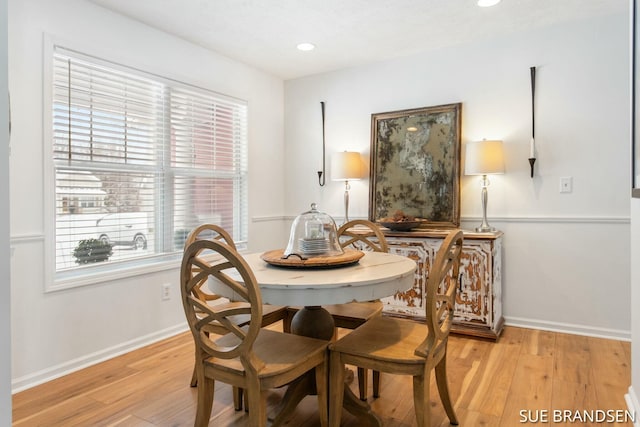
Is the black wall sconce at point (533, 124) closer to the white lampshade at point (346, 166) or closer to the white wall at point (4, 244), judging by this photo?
the white lampshade at point (346, 166)

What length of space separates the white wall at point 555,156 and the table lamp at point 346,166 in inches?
27.2

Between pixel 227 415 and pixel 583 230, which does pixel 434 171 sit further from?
pixel 227 415

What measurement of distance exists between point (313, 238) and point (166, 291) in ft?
5.55

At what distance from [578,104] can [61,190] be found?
3.64 metres

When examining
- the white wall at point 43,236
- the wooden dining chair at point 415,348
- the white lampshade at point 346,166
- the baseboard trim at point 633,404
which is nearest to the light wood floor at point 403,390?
the baseboard trim at point 633,404

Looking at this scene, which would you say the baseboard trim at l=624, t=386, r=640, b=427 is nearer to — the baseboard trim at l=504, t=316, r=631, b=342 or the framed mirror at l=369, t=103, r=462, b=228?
the baseboard trim at l=504, t=316, r=631, b=342

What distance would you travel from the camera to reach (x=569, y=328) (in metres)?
3.16

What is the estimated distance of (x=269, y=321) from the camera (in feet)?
7.38

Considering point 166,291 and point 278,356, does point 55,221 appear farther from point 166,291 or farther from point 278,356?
point 278,356

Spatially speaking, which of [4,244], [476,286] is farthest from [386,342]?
[476,286]

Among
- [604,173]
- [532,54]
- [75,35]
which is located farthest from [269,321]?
[532,54]

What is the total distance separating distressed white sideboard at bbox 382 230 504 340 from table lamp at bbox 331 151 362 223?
829 mm

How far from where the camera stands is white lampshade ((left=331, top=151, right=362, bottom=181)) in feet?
12.7

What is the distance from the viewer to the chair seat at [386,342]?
1622mm
